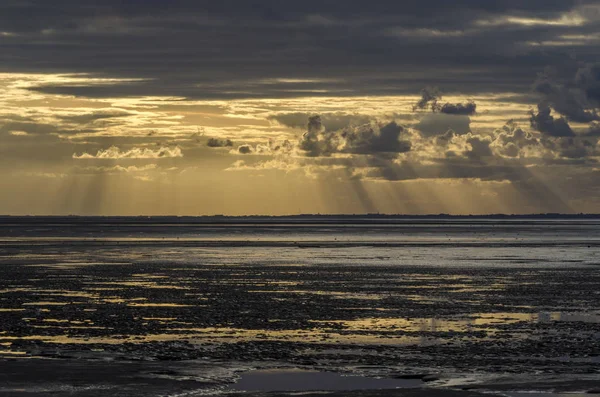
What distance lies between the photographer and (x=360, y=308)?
4222cm

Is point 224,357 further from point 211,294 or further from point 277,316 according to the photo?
point 211,294

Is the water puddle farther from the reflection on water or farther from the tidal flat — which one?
the reflection on water

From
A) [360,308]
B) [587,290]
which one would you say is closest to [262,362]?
[360,308]

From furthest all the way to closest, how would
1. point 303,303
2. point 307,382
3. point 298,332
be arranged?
point 303,303
point 298,332
point 307,382

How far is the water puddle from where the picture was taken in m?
23.2

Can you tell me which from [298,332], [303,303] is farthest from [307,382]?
[303,303]

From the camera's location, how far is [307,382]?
24156mm

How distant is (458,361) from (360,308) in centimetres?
1492

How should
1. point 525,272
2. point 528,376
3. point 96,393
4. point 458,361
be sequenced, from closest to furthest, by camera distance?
point 96,393 → point 528,376 → point 458,361 → point 525,272

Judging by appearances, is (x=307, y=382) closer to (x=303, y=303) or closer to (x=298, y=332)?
(x=298, y=332)

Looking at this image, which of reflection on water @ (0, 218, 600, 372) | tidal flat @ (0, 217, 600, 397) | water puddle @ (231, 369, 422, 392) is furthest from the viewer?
reflection on water @ (0, 218, 600, 372)

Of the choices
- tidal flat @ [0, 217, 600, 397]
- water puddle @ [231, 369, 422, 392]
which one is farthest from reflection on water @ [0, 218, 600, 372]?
water puddle @ [231, 369, 422, 392]

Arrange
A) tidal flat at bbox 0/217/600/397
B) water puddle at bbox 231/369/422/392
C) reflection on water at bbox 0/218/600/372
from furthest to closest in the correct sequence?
reflection on water at bbox 0/218/600/372, tidal flat at bbox 0/217/600/397, water puddle at bbox 231/369/422/392

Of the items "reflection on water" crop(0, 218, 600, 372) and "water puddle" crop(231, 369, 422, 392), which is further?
"reflection on water" crop(0, 218, 600, 372)
